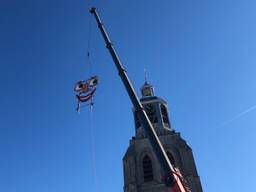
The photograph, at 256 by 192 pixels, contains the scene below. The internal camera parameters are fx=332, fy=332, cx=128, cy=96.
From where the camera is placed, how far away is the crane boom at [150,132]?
11.0m

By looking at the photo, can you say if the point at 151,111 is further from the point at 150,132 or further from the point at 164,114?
the point at 150,132

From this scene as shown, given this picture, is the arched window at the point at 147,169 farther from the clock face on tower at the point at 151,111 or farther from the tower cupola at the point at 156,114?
the clock face on tower at the point at 151,111

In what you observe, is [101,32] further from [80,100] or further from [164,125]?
[164,125]

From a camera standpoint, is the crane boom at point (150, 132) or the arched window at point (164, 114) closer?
the crane boom at point (150, 132)

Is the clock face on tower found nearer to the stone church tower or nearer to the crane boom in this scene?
the stone church tower

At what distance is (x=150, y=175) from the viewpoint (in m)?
30.7

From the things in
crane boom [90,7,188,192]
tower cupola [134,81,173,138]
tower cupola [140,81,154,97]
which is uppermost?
tower cupola [140,81,154,97]

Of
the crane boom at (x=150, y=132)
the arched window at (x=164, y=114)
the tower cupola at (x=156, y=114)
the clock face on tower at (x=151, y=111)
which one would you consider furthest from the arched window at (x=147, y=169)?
the crane boom at (x=150, y=132)

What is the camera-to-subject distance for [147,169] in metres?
31.3

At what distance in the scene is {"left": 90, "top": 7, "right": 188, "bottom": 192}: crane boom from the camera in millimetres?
11039

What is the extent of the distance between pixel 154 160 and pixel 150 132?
1971cm

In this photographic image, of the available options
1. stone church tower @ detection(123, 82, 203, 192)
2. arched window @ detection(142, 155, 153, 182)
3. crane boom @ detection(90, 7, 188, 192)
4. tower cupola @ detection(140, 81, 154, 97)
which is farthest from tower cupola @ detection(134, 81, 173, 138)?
crane boom @ detection(90, 7, 188, 192)

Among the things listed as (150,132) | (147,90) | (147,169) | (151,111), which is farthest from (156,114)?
(150,132)

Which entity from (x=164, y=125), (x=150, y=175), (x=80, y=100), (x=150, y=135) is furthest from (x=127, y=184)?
(x=150, y=135)
